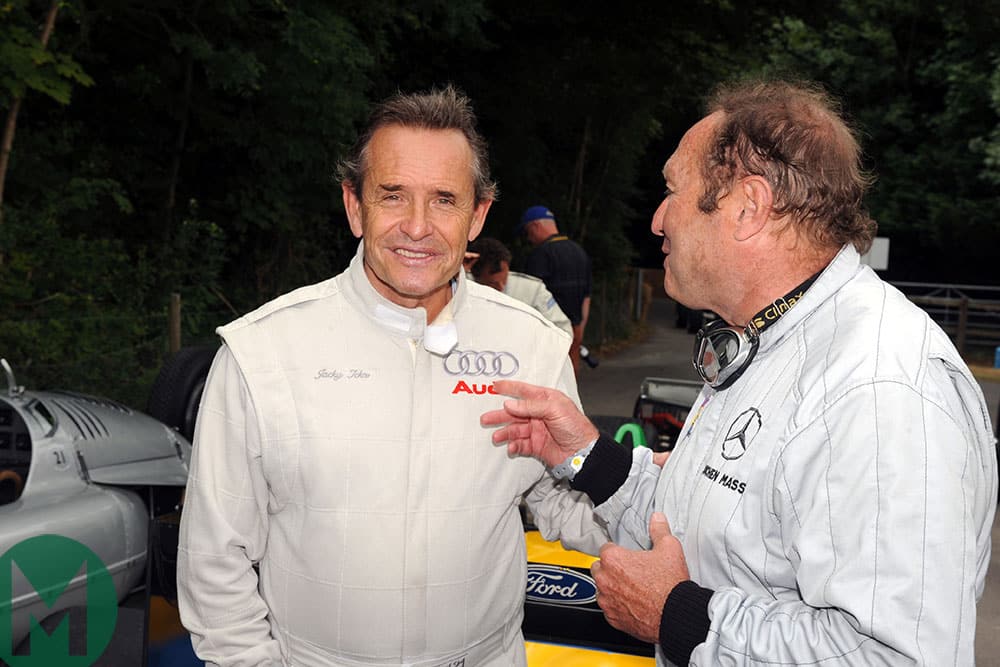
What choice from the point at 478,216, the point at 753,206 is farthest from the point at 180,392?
the point at 753,206

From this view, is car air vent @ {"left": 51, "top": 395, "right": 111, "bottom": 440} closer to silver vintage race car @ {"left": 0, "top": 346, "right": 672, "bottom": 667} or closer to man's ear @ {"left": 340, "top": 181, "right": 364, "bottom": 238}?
silver vintage race car @ {"left": 0, "top": 346, "right": 672, "bottom": 667}

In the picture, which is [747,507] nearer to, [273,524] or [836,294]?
[836,294]

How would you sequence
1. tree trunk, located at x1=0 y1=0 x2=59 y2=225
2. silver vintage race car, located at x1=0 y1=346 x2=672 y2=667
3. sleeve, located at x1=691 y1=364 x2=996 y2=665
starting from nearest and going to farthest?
sleeve, located at x1=691 y1=364 x2=996 y2=665 < silver vintage race car, located at x1=0 y1=346 x2=672 y2=667 < tree trunk, located at x1=0 y1=0 x2=59 y2=225

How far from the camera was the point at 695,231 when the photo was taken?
2.11 meters

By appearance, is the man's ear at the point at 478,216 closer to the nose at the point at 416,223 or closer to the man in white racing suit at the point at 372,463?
the man in white racing suit at the point at 372,463

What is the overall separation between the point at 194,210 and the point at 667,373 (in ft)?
27.6

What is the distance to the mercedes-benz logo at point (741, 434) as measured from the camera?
1.87 meters

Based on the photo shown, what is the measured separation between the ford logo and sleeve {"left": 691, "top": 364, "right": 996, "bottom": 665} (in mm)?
1864

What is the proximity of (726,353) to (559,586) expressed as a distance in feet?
6.06

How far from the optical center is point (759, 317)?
2033mm

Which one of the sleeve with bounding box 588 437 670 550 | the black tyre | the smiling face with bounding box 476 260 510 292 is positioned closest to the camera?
the sleeve with bounding box 588 437 670 550

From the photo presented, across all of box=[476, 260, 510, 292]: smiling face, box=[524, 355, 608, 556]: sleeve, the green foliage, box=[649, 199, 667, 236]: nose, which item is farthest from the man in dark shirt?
the green foliage

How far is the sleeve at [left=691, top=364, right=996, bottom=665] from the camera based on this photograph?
1.59 meters

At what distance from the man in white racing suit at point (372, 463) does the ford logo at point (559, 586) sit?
42.1 inches
